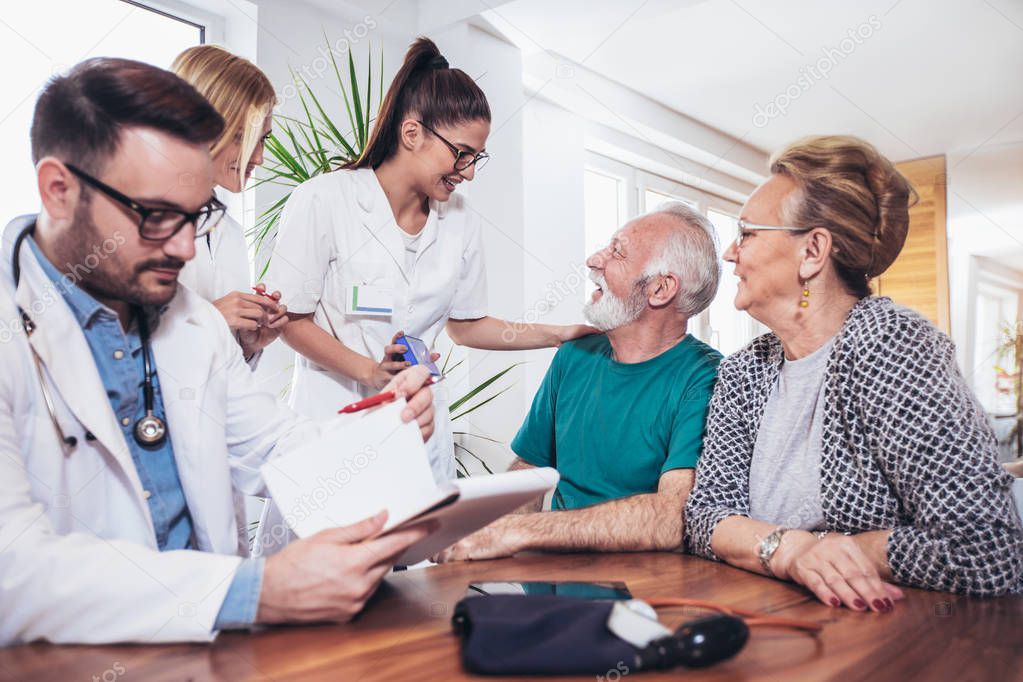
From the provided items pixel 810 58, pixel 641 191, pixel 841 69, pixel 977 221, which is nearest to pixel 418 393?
pixel 810 58

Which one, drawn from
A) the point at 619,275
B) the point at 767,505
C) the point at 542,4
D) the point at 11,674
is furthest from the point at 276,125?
the point at 11,674

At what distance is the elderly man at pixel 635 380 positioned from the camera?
2.05 meters

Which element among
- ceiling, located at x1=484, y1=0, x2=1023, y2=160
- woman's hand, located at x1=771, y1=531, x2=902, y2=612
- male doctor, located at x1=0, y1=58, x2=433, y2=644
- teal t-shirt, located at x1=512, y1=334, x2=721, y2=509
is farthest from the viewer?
ceiling, located at x1=484, y1=0, x2=1023, y2=160

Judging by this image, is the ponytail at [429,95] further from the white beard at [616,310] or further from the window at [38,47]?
the window at [38,47]

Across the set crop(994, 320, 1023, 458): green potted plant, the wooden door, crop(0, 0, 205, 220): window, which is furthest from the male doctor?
the wooden door

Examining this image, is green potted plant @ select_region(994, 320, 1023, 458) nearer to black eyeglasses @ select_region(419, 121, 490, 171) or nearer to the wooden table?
black eyeglasses @ select_region(419, 121, 490, 171)

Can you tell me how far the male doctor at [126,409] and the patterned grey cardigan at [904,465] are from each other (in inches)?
26.8

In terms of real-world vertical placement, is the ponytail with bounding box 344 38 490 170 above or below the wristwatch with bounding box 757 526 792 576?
above

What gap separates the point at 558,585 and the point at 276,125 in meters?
2.88

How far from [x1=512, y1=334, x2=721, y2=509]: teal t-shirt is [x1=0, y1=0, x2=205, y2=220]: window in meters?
1.89

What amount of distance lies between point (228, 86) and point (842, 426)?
4.90 feet

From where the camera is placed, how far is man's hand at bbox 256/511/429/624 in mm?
995

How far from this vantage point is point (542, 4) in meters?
4.07

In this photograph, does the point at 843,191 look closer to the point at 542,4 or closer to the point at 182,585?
the point at 182,585
